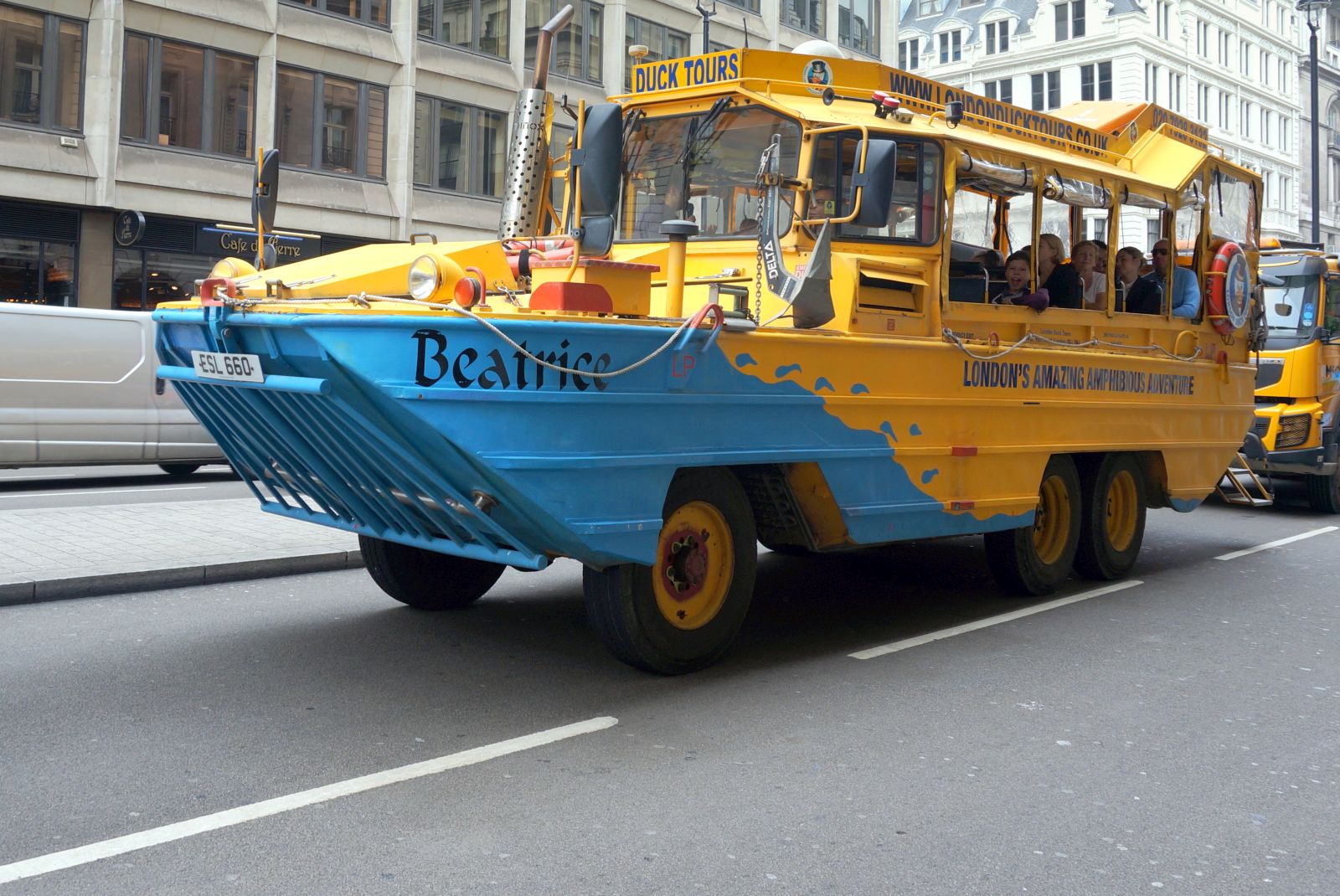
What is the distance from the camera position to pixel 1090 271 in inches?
331

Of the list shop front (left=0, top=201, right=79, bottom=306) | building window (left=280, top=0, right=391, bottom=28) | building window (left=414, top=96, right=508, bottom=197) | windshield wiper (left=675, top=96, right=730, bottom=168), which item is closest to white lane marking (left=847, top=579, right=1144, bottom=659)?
windshield wiper (left=675, top=96, right=730, bottom=168)

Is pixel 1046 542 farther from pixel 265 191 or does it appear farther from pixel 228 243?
pixel 228 243

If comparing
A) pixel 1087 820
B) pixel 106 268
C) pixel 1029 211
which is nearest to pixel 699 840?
pixel 1087 820

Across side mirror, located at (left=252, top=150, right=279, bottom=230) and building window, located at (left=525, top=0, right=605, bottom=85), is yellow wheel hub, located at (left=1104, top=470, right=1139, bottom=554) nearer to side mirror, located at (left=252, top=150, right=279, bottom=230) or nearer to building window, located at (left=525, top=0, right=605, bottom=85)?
side mirror, located at (left=252, top=150, right=279, bottom=230)

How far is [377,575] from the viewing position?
7.11 m

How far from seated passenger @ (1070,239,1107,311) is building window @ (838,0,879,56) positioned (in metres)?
29.9

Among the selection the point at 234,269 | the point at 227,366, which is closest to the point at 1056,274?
the point at 234,269

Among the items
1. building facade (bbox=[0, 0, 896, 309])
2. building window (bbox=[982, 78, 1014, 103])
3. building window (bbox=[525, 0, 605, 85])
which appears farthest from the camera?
building window (bbox=[982, 78, 1014, 103])

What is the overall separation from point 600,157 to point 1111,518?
5.28 meters

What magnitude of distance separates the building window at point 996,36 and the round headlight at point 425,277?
66.1m

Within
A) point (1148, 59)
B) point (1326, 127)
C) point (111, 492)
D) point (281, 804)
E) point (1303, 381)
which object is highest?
point (1148, 59)

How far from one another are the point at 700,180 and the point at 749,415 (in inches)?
67.4

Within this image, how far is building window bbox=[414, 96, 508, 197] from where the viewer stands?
1043 inches

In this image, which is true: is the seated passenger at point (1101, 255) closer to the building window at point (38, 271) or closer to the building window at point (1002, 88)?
the building window at point (38, 271)
